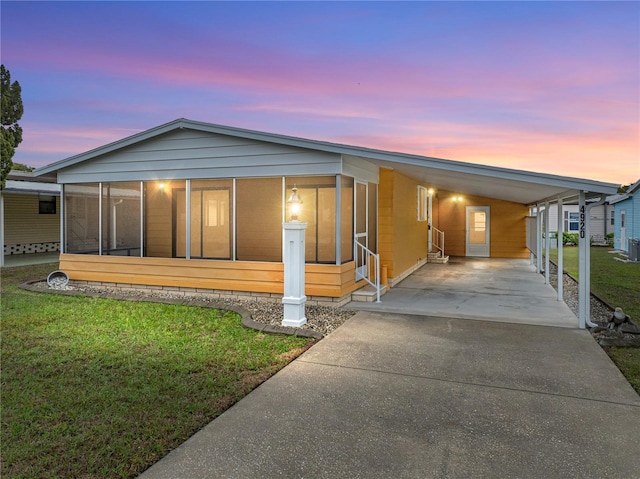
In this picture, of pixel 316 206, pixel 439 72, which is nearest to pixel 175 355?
pixel 316 206

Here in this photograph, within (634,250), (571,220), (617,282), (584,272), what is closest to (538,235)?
(617,282)

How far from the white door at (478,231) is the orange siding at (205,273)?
30.1 ft

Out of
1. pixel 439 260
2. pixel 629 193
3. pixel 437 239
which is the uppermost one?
pixel 629 193

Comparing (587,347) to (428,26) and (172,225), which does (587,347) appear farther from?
(428,26)

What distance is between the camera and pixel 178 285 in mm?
8188

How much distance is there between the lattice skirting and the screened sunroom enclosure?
769 centimetres

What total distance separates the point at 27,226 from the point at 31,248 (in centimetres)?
87

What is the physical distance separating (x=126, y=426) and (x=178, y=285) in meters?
5.38

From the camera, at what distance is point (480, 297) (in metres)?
7.81

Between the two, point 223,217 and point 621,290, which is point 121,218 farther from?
point 621,290

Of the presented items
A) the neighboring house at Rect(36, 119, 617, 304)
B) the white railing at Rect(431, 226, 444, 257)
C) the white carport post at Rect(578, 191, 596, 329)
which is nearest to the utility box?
the white railing at Rect(431, 226, 444, 257)

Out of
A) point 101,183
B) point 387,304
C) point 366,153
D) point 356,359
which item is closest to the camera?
point 356,359

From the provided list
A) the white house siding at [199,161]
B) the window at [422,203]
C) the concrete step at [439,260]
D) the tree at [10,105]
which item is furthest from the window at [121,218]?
the concrete step at [439,260]

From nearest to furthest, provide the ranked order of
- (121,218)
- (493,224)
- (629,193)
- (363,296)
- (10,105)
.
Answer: (363,296), (121,218), (10,105), (493,224), (629,193)
